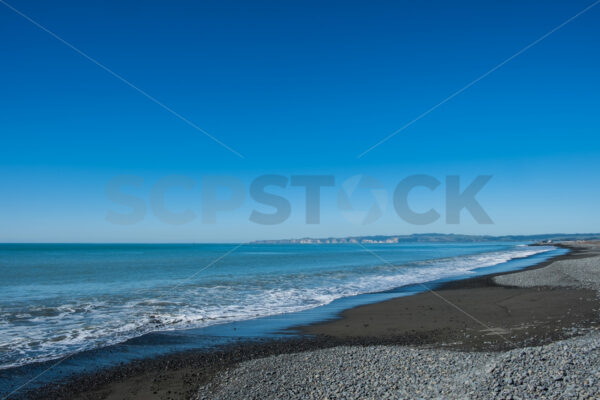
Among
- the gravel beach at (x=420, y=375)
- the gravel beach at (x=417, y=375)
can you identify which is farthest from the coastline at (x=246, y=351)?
the gravel beach at (x=420, y=375)

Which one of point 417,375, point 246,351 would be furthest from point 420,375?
point 246,351

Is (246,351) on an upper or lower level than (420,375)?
lower

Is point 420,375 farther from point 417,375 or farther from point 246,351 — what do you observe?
point 246,351

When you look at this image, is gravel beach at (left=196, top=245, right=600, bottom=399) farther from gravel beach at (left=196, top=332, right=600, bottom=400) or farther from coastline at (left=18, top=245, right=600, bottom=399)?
coastline at (left=18, top=245, right=600, bottom=399)

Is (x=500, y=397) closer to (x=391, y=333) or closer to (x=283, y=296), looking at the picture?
(x=391, y=333)

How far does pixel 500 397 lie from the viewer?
5.48 meters

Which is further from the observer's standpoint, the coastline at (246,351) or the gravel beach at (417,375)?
the coastline at (246,351)

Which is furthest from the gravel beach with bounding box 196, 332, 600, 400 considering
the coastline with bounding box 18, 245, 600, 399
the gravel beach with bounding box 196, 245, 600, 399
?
the coastline with bounding box 18, 245, 600, 399

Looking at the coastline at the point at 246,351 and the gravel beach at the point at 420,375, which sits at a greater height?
the gravel beach at the point at 420,375

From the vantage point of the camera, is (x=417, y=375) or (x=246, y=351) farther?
(x=246, y=351)

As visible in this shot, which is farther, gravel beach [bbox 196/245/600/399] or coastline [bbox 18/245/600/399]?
coastline [bbox 18/245/600/399]

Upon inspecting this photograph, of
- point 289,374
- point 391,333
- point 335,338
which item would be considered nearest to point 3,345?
point 289,374

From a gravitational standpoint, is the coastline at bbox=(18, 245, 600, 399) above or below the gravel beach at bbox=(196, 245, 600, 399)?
below

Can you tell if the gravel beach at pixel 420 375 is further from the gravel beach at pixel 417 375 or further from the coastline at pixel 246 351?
the coastline at pixel 246 351
